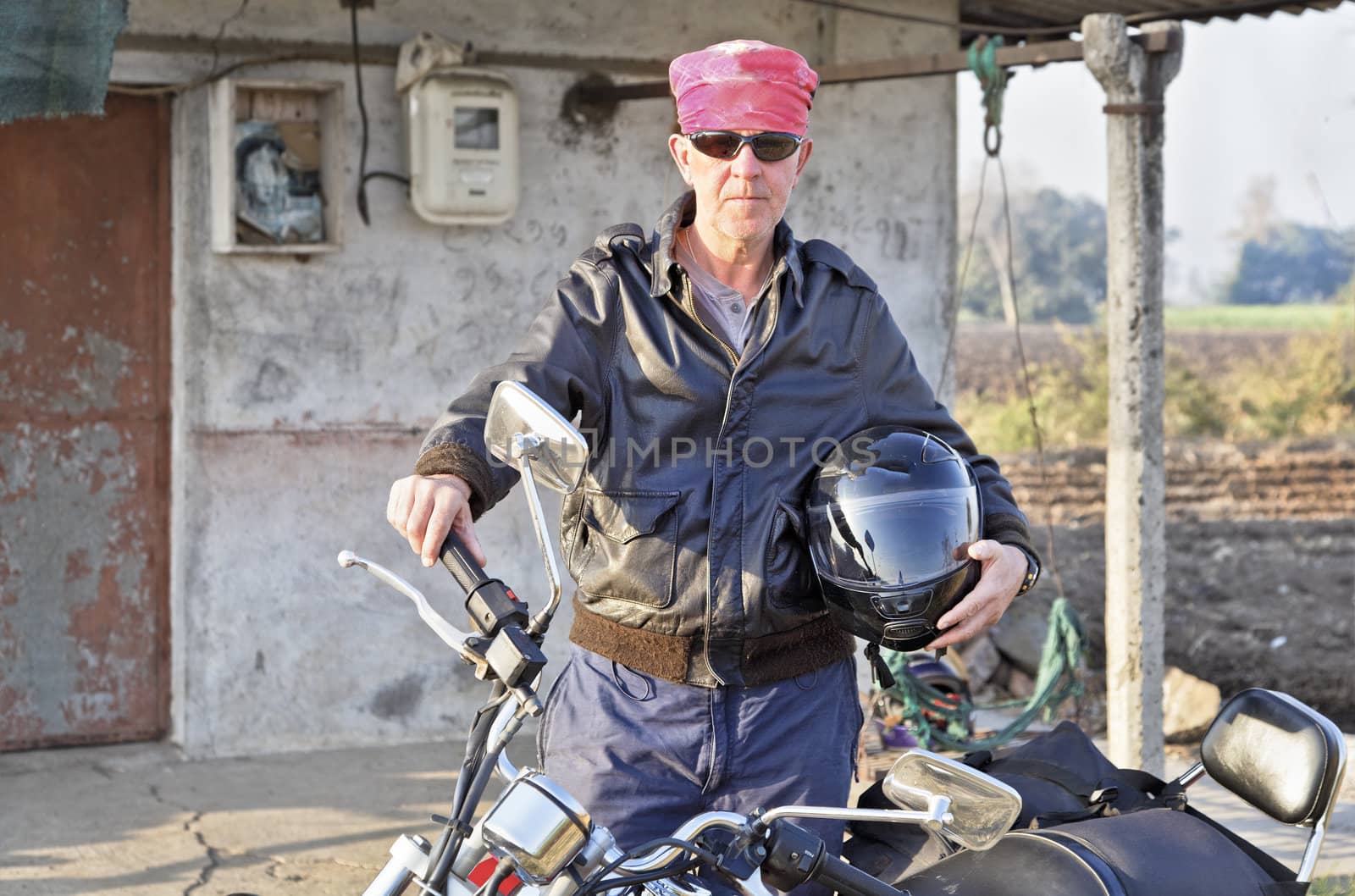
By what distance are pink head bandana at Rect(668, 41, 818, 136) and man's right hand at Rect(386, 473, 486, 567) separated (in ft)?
2.79

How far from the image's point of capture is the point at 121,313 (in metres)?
5.77

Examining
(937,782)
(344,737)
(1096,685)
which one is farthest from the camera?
(1096,685)

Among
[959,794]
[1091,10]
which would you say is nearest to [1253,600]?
[1091,10]

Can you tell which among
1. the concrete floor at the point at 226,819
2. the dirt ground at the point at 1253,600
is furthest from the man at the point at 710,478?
the dirt ground at the point at 1253,600

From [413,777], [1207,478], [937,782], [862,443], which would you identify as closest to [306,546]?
[413,777]

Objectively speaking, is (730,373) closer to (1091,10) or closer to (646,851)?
(646,851)

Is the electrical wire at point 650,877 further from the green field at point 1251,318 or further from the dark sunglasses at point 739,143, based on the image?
the green field at point 1251,318

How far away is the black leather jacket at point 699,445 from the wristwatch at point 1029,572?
34mm

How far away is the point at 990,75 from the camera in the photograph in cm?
503

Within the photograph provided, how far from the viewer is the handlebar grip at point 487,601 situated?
6.37 feet

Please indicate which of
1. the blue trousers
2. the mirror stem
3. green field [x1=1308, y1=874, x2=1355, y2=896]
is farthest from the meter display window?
the mirror stem

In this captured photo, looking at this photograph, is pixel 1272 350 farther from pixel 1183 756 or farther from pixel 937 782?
pixel 937 782

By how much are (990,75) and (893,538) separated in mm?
2899

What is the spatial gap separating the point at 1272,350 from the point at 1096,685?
3508 centimetres
